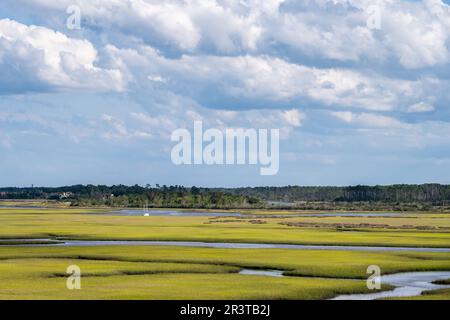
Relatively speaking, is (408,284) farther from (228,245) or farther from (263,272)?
(228,245)

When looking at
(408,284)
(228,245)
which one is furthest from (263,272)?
(228,245)

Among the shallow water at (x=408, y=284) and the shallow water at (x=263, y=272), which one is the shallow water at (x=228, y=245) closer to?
the shallow water at (x=408, y=284)

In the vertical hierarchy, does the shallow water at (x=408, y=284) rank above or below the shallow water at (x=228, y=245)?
below

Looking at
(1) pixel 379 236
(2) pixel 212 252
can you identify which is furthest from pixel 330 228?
(2) pixel 212 252

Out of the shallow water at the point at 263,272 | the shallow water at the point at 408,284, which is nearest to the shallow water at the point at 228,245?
the shallow water at the point at 408,284

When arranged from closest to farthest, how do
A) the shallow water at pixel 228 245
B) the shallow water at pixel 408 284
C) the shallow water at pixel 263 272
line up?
1. the shallow water at pixel 408 284
2. the shallow water at pixel 263 272
3. the shallow water at pixel 228 245

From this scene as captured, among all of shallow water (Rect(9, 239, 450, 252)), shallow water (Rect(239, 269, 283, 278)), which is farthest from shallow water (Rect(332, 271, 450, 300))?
shallow water (Rect(9, 239, 450, 252))

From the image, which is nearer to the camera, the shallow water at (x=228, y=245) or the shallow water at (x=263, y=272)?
the shallow water at (x=263, y=272)
